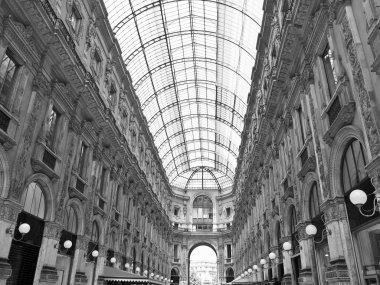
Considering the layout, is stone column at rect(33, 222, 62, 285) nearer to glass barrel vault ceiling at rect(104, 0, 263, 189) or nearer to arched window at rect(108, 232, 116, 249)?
arched window at rect(108, 232, 116, 249)

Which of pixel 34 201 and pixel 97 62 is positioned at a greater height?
pixel 97 62

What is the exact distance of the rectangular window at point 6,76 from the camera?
38.8 ft

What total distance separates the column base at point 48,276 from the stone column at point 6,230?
10.0 ft

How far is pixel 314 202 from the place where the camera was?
558 inches

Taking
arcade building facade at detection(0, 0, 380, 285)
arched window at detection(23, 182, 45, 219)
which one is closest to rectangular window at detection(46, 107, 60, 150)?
arcade building facade at detection(0, 0, 380, 285)

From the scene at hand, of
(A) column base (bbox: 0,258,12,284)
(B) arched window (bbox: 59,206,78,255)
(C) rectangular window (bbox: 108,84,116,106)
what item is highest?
(C) rectangular window (bbox: 108,84,116,106)

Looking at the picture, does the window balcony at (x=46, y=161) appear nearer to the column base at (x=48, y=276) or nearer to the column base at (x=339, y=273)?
the column base at (x=48, y=276)

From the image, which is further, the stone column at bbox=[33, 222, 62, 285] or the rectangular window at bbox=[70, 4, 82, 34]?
the rectangular window at bbox=[70, 4, 82, 34]

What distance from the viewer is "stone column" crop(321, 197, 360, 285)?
994 cm

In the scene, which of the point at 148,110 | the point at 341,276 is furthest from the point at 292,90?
the point at 148,110

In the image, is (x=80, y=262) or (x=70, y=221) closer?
(x=70, y=221)

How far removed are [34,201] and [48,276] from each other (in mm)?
3175

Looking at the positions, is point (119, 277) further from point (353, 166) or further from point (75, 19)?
point (75, 19)

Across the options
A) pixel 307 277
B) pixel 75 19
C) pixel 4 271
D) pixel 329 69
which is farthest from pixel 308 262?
pixel 75 19
